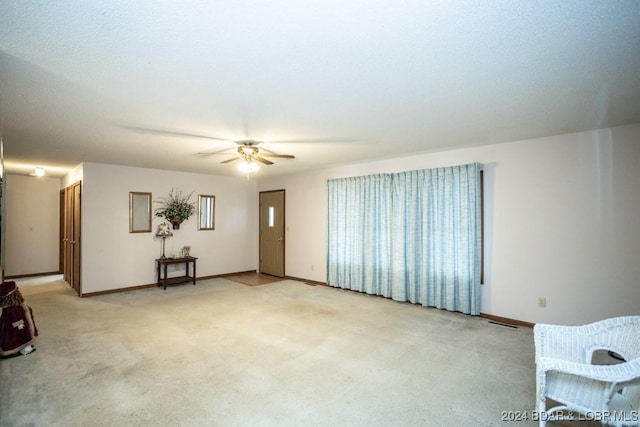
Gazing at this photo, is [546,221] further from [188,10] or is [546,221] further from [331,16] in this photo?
[188,10]

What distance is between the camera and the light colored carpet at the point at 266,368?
2219 mm

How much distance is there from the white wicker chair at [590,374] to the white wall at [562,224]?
193cm

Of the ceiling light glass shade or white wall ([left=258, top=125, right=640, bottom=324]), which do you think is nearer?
white wall ([left=258, top=125, right=640, bottom=324])

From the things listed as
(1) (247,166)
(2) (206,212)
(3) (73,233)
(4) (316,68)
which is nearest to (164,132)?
(1) (247,166)

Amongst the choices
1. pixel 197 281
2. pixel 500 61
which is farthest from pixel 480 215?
pixel 197 281

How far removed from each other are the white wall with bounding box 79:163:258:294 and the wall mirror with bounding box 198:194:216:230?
101 millimetres

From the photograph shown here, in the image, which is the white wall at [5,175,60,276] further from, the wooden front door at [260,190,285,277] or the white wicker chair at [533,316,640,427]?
the white wicker chair at [533,316,640,427]

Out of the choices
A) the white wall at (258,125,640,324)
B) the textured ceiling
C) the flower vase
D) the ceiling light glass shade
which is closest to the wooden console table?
the flower vase

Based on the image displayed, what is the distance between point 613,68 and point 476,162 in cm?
230

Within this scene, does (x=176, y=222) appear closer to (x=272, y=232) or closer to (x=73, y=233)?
A: (x=73, y=233)

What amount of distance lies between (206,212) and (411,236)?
4645 millimetres

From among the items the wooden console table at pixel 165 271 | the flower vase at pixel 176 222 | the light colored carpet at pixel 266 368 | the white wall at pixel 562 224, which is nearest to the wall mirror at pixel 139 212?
the flower vase at pixel 176 222

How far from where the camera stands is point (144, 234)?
6.16 meters

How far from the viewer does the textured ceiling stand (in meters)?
1.56
